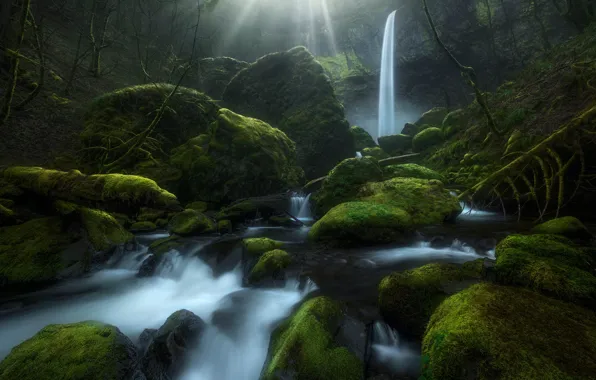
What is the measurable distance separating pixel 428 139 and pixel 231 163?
13.2 meters

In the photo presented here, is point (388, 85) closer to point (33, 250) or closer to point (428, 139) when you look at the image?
point (428, 139)

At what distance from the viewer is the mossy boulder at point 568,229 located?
17.3ft

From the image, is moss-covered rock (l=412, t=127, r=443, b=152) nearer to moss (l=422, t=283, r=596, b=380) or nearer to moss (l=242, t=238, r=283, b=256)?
moss (l=242, t=238, r=283, b=256)

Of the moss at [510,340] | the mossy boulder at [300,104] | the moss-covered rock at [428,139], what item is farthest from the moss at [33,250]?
the moss-covered rock at [428,139]

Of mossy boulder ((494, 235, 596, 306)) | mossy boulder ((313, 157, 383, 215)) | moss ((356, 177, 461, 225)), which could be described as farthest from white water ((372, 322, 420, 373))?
mossy boulder ((313, 157, 383, 215))

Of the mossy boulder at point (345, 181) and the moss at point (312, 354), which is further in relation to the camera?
the mossy boulder at point (345, 181)

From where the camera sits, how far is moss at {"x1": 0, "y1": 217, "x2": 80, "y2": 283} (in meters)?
5.77

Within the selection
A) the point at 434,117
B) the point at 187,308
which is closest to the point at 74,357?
the point at 187,308

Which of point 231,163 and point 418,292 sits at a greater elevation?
point 231,163

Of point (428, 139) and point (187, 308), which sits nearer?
point (187, 308)

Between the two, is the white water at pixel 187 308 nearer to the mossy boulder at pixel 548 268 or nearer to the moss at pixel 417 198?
the mossy boulder at pixel 548 268

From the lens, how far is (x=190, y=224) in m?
8.52

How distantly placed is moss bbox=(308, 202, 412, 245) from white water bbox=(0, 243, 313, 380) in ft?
7.62

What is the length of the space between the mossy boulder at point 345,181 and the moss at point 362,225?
2.21 m
